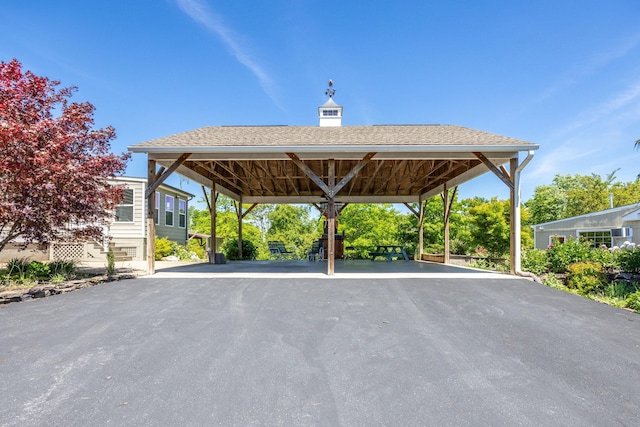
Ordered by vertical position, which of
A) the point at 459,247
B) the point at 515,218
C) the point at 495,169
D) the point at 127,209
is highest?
the point at 495,169

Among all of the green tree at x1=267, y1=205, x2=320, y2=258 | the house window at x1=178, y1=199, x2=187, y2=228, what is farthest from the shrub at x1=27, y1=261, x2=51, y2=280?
the green tree at x1=267, y1=205, x2=320, y2=258

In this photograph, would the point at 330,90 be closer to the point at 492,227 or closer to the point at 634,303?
the point at 492,227

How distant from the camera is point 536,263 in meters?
9.41

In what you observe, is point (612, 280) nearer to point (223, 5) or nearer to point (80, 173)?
point (80, 173)

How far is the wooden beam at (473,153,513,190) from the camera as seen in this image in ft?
25.8

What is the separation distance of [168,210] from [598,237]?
2305cm

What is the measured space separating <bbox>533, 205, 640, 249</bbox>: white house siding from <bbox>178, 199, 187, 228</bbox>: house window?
20.9 meters

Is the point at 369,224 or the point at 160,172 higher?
the point at 160,172

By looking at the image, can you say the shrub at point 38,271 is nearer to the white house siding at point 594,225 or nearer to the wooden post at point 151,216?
the wooden post at point 151,216

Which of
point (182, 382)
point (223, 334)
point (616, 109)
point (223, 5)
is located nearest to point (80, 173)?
point (223, 334)

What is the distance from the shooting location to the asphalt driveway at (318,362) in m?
2.12

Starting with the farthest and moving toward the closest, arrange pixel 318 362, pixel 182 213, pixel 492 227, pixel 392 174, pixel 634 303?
pixel 182 213 < pixel 492 227 < pixel 392 174 < pixel 634 303 < pixel 318 362

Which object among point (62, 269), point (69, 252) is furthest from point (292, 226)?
point (62, 269)

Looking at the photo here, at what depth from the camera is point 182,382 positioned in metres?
2.53
